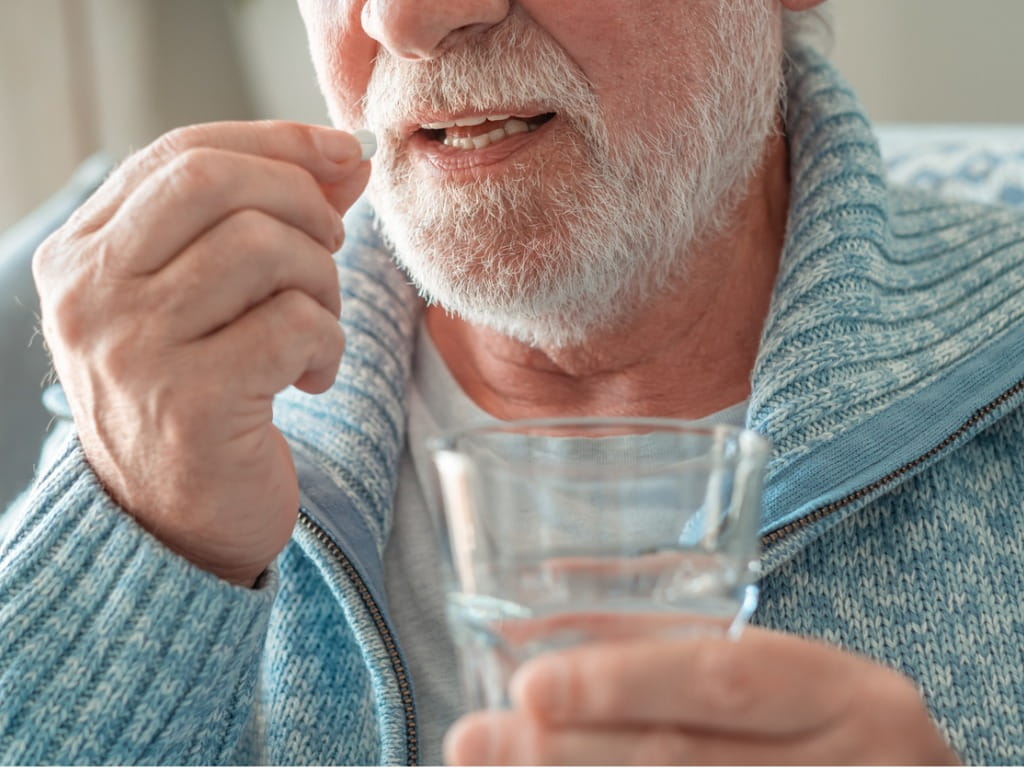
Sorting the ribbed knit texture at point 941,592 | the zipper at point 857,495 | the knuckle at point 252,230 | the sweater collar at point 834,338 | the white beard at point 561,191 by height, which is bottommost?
the ribbed knit texture at point 941,592

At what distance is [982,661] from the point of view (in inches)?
34.9

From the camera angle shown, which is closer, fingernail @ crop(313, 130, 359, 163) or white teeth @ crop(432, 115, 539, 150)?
fingernail @ crop(313, 130, 359, 163)

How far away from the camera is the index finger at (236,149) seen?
2.41 ft

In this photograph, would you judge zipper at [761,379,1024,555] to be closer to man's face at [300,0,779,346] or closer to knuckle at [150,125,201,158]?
man's face at [300,0,779,346]

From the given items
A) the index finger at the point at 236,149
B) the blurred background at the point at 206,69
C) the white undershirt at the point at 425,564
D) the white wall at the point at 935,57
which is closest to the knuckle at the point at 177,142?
the index finger at the point at 236,149

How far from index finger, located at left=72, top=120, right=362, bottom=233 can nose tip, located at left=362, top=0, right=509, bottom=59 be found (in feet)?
0.59

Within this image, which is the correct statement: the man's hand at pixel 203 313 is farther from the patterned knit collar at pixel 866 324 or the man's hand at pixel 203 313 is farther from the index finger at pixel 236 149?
the patterned knit collar at pixel 866 324

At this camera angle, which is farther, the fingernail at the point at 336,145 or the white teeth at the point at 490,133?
the white teeth at the point at 490,133

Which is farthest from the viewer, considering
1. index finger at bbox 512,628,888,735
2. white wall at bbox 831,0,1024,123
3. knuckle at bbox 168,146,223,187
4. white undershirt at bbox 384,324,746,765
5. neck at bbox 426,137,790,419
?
white wall at bbox 831,0,1024,123

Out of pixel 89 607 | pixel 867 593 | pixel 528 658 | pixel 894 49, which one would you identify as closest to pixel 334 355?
pixel 89 607

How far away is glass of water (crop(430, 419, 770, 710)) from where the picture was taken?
1.49ft

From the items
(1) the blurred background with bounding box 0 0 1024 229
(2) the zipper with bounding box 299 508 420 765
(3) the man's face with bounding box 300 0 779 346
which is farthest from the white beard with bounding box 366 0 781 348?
(1) the blurred background with bounding box 0 0 1024 229

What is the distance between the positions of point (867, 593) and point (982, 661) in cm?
9

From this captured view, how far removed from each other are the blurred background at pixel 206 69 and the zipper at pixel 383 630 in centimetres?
107
